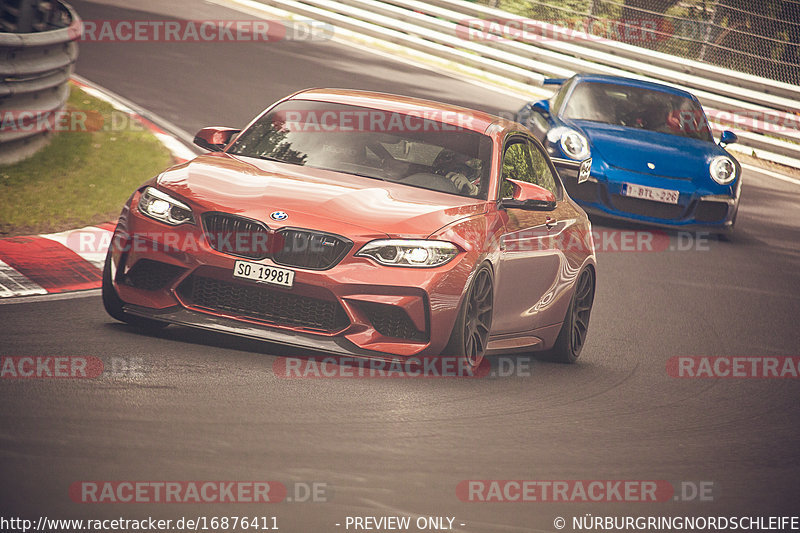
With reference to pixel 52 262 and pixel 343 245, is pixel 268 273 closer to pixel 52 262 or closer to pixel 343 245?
pixel 343 245

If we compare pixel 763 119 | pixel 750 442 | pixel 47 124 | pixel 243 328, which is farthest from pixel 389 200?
pixel 763 119

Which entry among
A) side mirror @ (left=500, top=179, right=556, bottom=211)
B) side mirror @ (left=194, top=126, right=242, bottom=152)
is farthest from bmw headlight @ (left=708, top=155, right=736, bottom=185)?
side mirror @ (left=194, top=126, right=242, bottom=152)

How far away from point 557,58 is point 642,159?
9.38 metres

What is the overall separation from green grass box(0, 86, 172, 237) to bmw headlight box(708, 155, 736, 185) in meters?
5.63

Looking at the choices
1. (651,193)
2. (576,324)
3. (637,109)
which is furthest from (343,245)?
(637,109)

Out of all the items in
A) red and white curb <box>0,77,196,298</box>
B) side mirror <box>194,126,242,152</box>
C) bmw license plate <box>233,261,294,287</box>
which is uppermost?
side mirror <box>194,126,242,152</box>

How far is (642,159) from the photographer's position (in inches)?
505

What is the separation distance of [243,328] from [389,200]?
107cm

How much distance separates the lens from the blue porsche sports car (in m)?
12.7

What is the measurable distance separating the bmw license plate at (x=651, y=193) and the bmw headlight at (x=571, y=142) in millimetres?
543

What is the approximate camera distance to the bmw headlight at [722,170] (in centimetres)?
1310

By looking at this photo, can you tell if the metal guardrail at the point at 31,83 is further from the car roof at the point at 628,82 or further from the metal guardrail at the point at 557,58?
the metal guardrail at the point at 557,58

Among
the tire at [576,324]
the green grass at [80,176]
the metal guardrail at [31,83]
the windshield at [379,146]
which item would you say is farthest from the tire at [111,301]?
the metal guardrail at [31,83]

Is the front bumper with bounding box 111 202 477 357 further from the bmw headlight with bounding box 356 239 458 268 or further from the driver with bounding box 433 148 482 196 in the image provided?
the driver with bounding box 433 148 482 196
